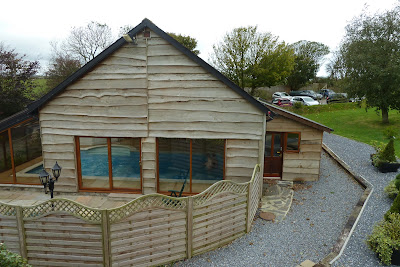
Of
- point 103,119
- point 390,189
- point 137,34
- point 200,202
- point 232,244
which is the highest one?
point 137,34

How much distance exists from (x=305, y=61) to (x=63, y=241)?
49.9 metres

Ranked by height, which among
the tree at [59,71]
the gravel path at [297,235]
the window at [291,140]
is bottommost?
the gravel path at [297,235]

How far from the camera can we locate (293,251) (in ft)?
23.4

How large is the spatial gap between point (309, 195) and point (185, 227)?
6.18 meters

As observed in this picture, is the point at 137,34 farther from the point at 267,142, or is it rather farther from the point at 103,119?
the point at 267,142

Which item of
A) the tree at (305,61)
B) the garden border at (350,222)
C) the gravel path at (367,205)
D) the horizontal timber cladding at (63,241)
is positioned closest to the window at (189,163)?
the horizontal timber cladding at (63,241)

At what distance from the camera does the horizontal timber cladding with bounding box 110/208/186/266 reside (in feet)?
20.7

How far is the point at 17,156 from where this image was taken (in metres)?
11.4

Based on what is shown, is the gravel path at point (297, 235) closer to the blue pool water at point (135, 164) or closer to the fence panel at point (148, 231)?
the fence panel at point (148, 231)

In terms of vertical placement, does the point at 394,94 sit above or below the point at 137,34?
below

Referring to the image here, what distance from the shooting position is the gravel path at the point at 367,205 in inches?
261

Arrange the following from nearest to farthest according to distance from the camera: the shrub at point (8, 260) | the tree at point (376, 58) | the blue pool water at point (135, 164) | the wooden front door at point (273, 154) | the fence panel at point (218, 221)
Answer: the shrub at point (8, 260) < the fence panel at point (218, 221) < the blue pool water at point (135, 164) < the wooden front door at point (273, 154) < the tree at point (376, 58)

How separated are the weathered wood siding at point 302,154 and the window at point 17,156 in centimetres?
1029

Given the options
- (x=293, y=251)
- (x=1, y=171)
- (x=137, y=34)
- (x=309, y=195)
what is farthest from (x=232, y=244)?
(x=1, y=171)
